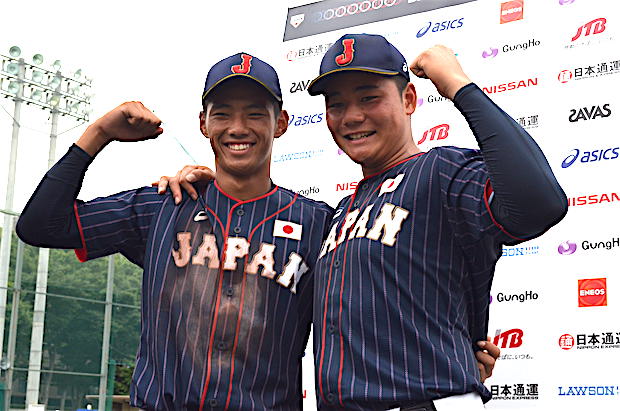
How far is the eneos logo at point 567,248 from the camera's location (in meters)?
4.91

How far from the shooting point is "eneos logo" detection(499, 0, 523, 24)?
5.49 m

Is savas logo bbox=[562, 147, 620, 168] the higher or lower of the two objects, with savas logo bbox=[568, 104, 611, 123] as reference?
lower

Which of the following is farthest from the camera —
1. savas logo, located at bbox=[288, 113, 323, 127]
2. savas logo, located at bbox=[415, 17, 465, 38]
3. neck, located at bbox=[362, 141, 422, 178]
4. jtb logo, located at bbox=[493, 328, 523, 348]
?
savas logo, located at bbox=[288, 113, 323, 127]

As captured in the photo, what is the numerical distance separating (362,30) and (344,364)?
14.5 feet

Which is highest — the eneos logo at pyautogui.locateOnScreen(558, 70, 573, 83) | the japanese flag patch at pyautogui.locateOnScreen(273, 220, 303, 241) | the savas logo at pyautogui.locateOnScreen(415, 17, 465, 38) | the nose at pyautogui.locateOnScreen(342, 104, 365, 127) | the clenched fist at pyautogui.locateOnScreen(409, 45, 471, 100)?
the savas logo at pyautogui.locateOnScreen(415, 17, 465, 38)

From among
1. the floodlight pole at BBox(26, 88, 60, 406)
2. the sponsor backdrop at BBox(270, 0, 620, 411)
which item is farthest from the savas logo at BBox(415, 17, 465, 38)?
the floodlight pole at BBox(26, 88, 60, 406)

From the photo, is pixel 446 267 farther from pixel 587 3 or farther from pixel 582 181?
pixel 587 3

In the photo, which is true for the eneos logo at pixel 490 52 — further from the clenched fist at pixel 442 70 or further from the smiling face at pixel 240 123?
the clenched fist at pixel 442 70

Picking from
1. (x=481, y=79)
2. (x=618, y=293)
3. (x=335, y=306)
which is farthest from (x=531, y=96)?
(x=335, y=306)

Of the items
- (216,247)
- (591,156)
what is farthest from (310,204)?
(591,156)

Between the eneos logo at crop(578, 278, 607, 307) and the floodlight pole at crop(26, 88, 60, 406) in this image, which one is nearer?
the eneos logo at crop(578, 278, 607, 307)

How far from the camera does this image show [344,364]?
2268 mm

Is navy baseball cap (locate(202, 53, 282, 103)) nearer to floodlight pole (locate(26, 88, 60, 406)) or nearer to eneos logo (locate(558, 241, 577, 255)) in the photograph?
eneos logo (locate(558, 241, 577, 255))

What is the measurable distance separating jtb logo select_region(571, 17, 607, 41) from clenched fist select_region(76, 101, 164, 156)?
3412 mm
